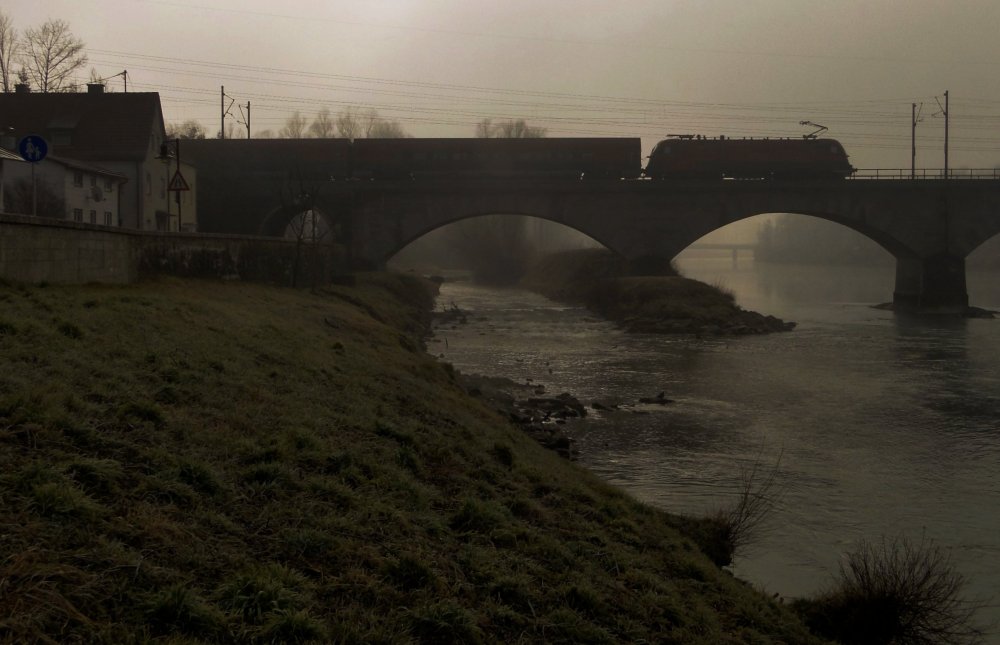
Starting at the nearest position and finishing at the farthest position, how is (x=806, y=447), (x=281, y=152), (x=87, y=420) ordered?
1. (x=87, y=420)
2. (x=806, y=447)
3. (x=281, y=152)

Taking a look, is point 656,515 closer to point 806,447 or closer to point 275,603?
point 275,603

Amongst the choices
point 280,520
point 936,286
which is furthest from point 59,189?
point 936,286

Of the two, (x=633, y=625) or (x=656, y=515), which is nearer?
(x=633, y=625)

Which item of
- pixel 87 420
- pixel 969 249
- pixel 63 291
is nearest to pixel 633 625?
pixel 87 420

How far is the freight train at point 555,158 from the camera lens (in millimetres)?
53000

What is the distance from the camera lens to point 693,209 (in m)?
54.5

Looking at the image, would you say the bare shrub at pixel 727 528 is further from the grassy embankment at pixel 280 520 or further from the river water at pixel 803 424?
the grassy embankment at pixel 280 520

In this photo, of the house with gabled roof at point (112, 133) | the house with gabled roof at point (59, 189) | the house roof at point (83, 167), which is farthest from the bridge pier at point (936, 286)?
the house with gabled roof at point (59, 189)

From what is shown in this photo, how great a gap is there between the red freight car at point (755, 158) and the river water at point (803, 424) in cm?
1393

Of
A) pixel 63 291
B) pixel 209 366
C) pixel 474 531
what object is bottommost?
pixel 474 531

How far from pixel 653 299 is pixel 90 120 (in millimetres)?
28740

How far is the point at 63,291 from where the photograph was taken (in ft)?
44.7

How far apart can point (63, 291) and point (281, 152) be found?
41834 mm

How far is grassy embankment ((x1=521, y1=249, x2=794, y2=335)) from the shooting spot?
40.6m
